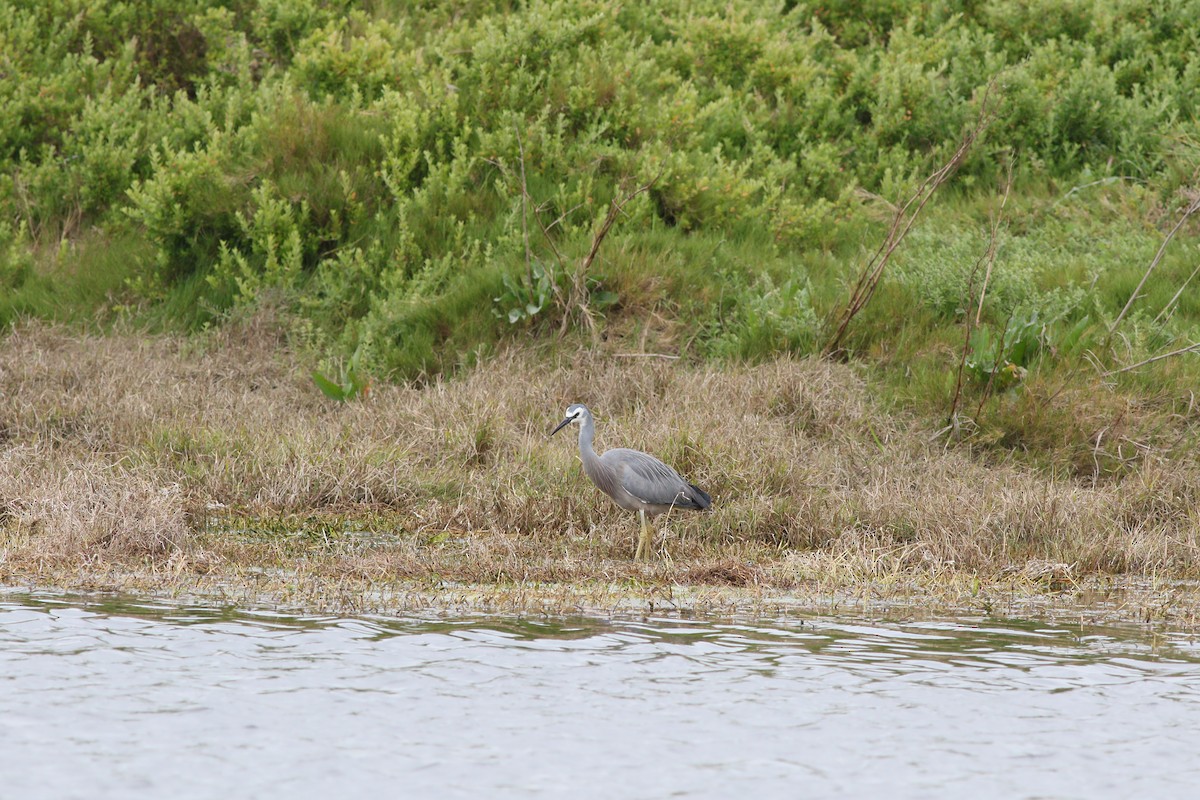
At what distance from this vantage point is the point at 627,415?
33.7ft

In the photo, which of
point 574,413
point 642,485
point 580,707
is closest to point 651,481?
point 642,485

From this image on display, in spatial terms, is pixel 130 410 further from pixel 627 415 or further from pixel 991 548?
pixel 991 548

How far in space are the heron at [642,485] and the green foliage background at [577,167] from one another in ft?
9.04

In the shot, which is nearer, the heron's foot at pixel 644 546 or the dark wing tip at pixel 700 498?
the heron's foot at pixel 644 546

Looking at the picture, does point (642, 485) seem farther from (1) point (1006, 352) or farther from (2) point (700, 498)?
(1) point (1006, 352)

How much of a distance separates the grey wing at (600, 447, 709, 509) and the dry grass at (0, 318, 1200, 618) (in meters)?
0.22

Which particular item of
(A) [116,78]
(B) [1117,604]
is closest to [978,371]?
(B) [1117,604]

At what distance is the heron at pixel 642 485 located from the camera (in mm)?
8258

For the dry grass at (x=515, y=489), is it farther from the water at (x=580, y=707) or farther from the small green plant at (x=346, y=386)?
the water at (x=580, y=707)

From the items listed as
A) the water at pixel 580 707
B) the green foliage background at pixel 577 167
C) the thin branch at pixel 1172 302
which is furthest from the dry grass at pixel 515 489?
the thin branch at pixel 1172 302

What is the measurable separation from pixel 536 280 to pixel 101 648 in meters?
6.18

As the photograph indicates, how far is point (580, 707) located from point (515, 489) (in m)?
3.40

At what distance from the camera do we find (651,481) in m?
8.30

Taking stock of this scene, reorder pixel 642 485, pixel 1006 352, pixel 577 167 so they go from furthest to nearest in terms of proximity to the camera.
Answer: pixel 577 167 → pixel 1006 352 → pixel 642 485
